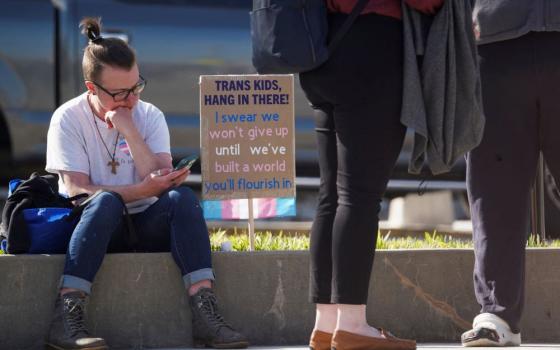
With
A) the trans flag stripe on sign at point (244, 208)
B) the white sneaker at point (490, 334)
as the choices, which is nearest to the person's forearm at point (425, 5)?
the white sneaker at point (490, 334)

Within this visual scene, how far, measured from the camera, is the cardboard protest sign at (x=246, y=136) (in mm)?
5477

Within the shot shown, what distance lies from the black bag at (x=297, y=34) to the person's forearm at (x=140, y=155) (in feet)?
3.66

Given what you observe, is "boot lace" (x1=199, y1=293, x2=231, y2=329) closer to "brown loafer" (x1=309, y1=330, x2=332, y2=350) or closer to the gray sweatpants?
"brown loafer" (x1=309, y1=330, x2=332, y2=350)

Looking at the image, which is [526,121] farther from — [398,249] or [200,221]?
[200,221]

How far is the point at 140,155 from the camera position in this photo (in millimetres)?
4992

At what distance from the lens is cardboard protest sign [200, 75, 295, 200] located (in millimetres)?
5477

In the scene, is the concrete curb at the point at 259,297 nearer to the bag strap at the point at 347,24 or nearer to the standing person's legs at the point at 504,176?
the standing person's legs at the point at 504,176

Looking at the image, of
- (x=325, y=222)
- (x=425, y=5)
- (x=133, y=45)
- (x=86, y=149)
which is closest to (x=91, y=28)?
(x=86, y=149)

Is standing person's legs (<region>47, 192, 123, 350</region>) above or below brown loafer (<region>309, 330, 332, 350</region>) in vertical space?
above

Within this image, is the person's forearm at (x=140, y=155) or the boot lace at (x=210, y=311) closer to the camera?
the boot lace at (x=210, y=311)

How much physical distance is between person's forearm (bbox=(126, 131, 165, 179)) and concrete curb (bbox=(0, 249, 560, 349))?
0.34 metres

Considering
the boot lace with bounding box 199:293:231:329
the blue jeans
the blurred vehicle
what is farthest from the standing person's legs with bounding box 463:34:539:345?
the blurred vehicle

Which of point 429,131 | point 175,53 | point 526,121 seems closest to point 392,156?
point 429,131

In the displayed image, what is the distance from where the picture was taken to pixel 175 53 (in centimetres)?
779
